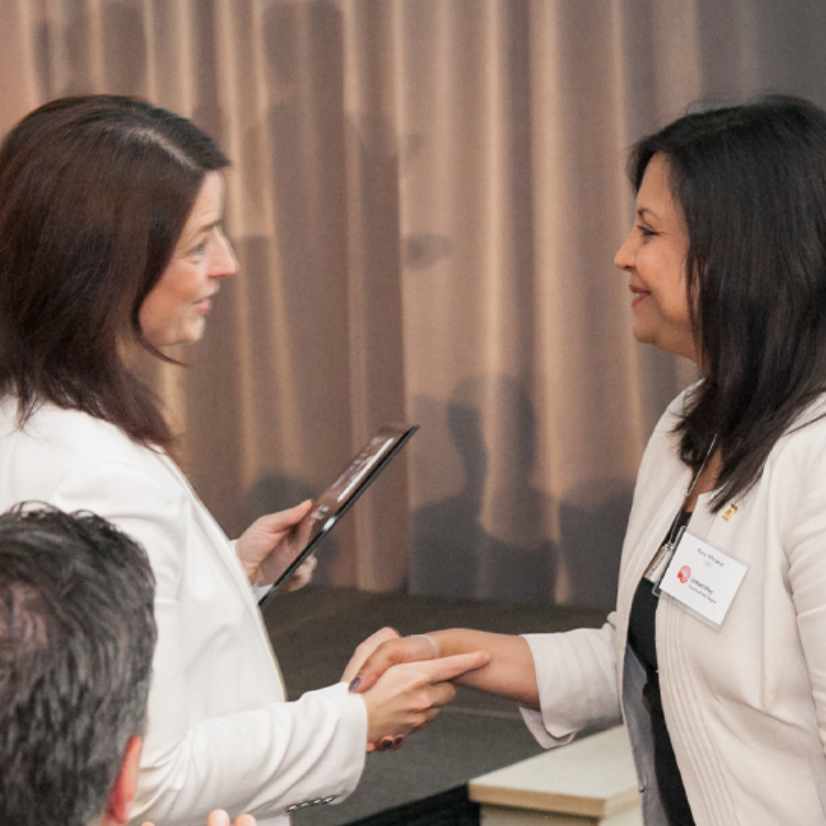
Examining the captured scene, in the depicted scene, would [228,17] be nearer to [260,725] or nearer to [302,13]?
[302,13]

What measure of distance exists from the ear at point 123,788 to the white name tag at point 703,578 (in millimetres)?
924

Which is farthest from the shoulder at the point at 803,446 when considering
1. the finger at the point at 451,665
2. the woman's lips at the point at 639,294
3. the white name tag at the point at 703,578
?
the finger at the point at 451,665

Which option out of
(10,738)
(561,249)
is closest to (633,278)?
(10,738)

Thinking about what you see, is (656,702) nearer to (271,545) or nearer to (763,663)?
(763,663)

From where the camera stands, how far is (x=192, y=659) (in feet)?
5.53

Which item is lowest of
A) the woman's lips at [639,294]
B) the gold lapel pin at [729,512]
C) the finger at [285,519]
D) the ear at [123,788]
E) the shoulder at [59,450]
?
the finger at [285,519]

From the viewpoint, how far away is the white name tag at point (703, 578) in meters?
1.81

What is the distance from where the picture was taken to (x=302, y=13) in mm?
5465

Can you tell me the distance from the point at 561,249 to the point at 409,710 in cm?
309

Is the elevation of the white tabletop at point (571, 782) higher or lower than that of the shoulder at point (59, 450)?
lower

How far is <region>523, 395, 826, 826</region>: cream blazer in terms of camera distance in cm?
176

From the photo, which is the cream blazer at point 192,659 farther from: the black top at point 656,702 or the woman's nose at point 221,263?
the black top at point 656,702

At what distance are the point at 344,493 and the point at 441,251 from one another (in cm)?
304

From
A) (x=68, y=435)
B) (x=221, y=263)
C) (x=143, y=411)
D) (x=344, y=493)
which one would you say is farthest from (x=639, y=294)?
(x=68, y=435)
